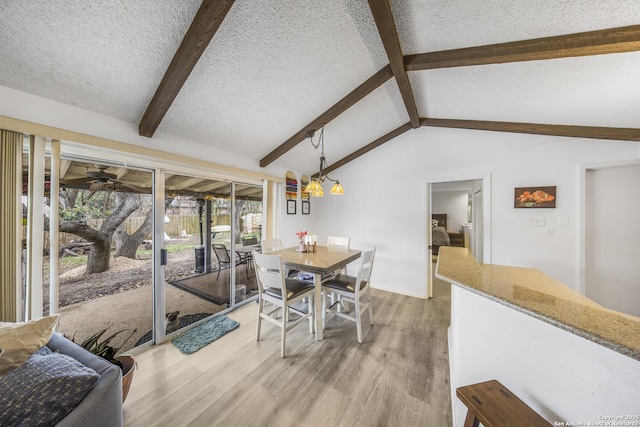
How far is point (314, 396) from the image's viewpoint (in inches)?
61.8

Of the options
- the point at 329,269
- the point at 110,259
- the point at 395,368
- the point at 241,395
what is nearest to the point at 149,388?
the point at 241,395

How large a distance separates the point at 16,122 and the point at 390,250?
4147 mm

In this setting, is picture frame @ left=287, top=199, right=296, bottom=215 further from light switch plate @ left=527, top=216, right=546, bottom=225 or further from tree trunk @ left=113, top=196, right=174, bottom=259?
light switch plate @ left=527, top=216, right=546, bottom=225

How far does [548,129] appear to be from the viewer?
2.36 m

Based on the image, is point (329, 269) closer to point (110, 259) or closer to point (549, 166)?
point (110, 259)

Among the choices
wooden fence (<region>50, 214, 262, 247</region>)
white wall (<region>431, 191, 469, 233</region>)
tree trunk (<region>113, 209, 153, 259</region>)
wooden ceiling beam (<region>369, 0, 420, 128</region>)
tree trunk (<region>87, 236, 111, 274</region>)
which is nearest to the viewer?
wooden ceiling beam (<region>369, 0, 420, 128</region>)

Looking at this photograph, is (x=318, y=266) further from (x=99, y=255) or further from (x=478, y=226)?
(x=478, y=226)

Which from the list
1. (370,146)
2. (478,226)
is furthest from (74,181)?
(478,226)

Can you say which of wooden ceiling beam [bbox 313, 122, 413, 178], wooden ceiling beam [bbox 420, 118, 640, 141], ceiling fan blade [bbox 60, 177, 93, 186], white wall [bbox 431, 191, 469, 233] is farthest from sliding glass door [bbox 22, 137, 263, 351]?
white wall [bbox 431, 191, 469, 233]

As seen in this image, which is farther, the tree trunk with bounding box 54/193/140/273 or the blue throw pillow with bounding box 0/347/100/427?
the tree trunk with bounding box 54/193/140/273

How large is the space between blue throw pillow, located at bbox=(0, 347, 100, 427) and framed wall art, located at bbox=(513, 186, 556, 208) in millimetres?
4005

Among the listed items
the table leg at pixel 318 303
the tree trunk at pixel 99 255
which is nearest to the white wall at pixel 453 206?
the table leg at pixel 318 303

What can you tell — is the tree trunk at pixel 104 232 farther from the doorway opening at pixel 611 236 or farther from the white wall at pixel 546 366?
the doorway opening at pixel 611 236

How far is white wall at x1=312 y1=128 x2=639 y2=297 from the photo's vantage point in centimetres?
242
